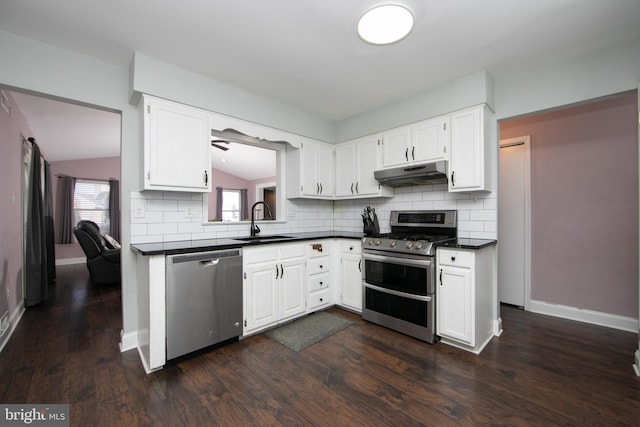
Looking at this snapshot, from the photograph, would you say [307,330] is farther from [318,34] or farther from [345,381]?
[318,34]

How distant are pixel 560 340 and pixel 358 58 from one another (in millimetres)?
3011

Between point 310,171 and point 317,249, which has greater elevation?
point 310,171

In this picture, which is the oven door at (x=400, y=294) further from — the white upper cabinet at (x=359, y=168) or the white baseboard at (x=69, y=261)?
the white baseboard at (x=69, y=261)

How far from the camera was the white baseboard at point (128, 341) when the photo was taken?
7.59ft

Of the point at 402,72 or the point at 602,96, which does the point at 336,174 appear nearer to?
the point at 402,72

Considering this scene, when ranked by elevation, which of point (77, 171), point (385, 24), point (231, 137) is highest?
point (385, 24)

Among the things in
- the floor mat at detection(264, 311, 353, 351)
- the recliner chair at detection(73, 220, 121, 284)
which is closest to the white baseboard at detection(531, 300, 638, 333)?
the floor mat at detection(264, 311, 353, 351)

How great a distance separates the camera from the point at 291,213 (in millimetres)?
3604

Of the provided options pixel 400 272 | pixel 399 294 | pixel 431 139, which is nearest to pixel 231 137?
pixel 431 139

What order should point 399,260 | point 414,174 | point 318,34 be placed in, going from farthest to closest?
point 414,174 → point 399,260 → point 318,34

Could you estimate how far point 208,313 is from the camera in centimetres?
222

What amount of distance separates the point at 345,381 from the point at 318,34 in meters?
2.45

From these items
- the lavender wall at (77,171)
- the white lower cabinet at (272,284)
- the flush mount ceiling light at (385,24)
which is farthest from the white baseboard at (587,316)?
the lavender wall at (77,171)

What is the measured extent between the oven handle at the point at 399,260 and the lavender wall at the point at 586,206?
5.62 feet
